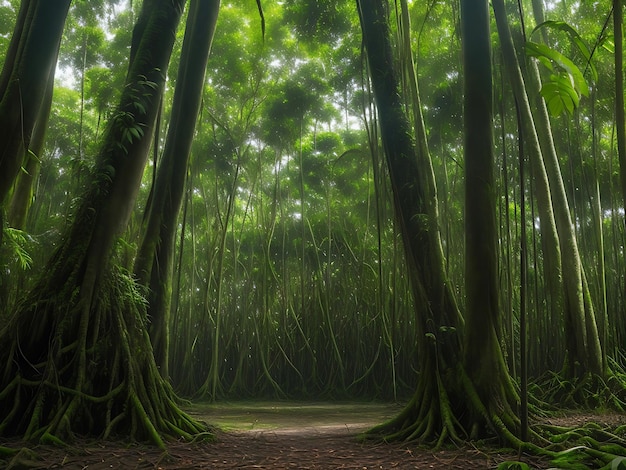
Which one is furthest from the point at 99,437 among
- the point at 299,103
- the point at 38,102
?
the point at 299,103

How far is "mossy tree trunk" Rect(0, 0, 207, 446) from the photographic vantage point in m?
2.46

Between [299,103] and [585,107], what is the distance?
14.6ft

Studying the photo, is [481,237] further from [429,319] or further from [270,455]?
[270,455]

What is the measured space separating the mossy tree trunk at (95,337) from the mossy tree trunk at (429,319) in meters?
1.47

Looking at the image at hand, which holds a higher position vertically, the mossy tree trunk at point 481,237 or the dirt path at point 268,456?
the mossy tree trunk at point 481,237

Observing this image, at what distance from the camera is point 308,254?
10469 mm

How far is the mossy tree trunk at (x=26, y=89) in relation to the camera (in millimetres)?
2287

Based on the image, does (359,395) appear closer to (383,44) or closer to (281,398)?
(281,398)

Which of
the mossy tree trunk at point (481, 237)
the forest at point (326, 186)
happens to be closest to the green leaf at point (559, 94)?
the forest at point (326, 186)

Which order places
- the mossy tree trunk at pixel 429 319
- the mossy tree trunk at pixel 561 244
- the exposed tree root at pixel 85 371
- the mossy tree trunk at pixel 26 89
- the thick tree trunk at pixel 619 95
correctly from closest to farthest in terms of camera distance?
the thick tree trunk at pixel 619 95 < the mossy tree trunk at pixel 26 89 < the exposed tree root at pixel 85 371 < the mossy tree trunk at pixel 429 319 < the mossy tree trunk at pixel 561 244

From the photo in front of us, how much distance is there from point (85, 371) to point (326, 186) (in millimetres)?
7227

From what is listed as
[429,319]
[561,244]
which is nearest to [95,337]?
[429,319]

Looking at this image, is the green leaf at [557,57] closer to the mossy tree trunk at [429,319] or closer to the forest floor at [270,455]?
the mossy tree trunk at [429,319]

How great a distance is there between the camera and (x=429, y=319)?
3125 mm
